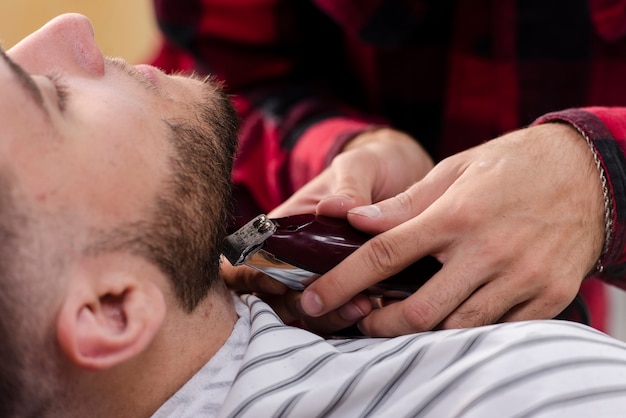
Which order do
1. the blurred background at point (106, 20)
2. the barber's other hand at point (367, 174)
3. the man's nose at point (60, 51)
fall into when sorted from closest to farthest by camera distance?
the man's nose at point (60, 51) < the barber's other hand at point (367, 174) < the blurred background at point (106, 20)

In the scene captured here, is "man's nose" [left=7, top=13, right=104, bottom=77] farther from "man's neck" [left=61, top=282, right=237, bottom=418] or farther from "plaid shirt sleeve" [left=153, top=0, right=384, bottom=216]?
"plaid shirt sleeve" [left=153, top=0, right=384, bottom=216]

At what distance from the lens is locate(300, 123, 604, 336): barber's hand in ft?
1.97

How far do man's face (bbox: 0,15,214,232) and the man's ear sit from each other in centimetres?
4

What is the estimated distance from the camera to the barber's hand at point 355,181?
70 cm

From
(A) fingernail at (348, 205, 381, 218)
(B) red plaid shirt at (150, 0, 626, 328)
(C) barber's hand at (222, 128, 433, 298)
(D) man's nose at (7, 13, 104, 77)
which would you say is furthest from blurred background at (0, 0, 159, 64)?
(A) fingernail at (348, 205, 381, 218)

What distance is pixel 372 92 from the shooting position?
3.71 ft

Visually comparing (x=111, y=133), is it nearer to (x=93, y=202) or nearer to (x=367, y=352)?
(x=93, y=202)

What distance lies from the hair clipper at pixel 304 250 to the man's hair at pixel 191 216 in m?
0.02

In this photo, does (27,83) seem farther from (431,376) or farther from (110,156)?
(431,376)

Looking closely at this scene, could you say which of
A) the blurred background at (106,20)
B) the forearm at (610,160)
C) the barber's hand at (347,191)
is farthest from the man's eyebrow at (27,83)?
the blurred background at (106,20)

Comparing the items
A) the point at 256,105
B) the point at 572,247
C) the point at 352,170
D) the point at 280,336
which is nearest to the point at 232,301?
the point at 280,336

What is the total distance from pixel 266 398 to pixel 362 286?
0.12m

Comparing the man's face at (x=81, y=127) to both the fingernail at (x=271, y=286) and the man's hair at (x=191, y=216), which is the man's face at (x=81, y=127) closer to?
the man's hair at (x=191, y=216)

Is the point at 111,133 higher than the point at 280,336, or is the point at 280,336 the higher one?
the point at 111,133
